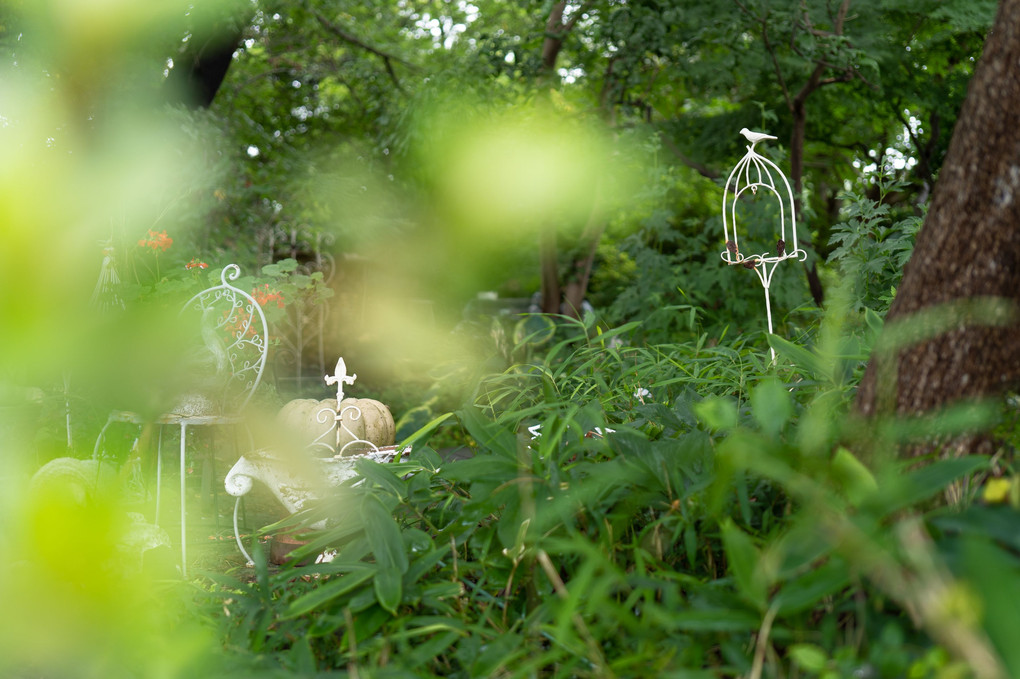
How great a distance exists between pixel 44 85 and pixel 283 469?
459 centimetres

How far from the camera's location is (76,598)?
3.50 ft

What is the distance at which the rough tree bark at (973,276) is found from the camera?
90cm

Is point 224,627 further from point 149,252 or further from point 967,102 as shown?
point 149,252

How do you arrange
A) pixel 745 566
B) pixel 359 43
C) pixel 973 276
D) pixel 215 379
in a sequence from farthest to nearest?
pixel 359 43 → pixel 215 379 → pixel 973 276 → pixel 745 566

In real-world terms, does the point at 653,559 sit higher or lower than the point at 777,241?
lower

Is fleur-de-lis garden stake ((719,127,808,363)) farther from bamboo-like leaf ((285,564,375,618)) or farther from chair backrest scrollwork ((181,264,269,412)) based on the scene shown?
chair backrest scrollwork ((181,264,269,412))

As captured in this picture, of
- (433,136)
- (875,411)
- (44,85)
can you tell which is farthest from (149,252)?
(875,411)

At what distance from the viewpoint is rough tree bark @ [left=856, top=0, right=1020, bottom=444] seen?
904 millimetres

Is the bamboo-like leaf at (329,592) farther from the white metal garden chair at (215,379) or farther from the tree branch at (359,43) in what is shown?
the tree branch at (359,43)

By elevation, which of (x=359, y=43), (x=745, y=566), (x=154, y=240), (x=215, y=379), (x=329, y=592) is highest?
(x=359, y=43)

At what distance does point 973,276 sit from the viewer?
91cm

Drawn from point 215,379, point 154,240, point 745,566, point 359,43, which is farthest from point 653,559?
point 359,43

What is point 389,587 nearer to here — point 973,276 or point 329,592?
point 329,592

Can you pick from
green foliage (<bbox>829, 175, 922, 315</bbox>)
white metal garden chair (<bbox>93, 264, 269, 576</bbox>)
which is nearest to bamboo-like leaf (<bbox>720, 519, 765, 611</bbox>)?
green foliage (<bbox>829, 175, 922, 315</bbox>)
